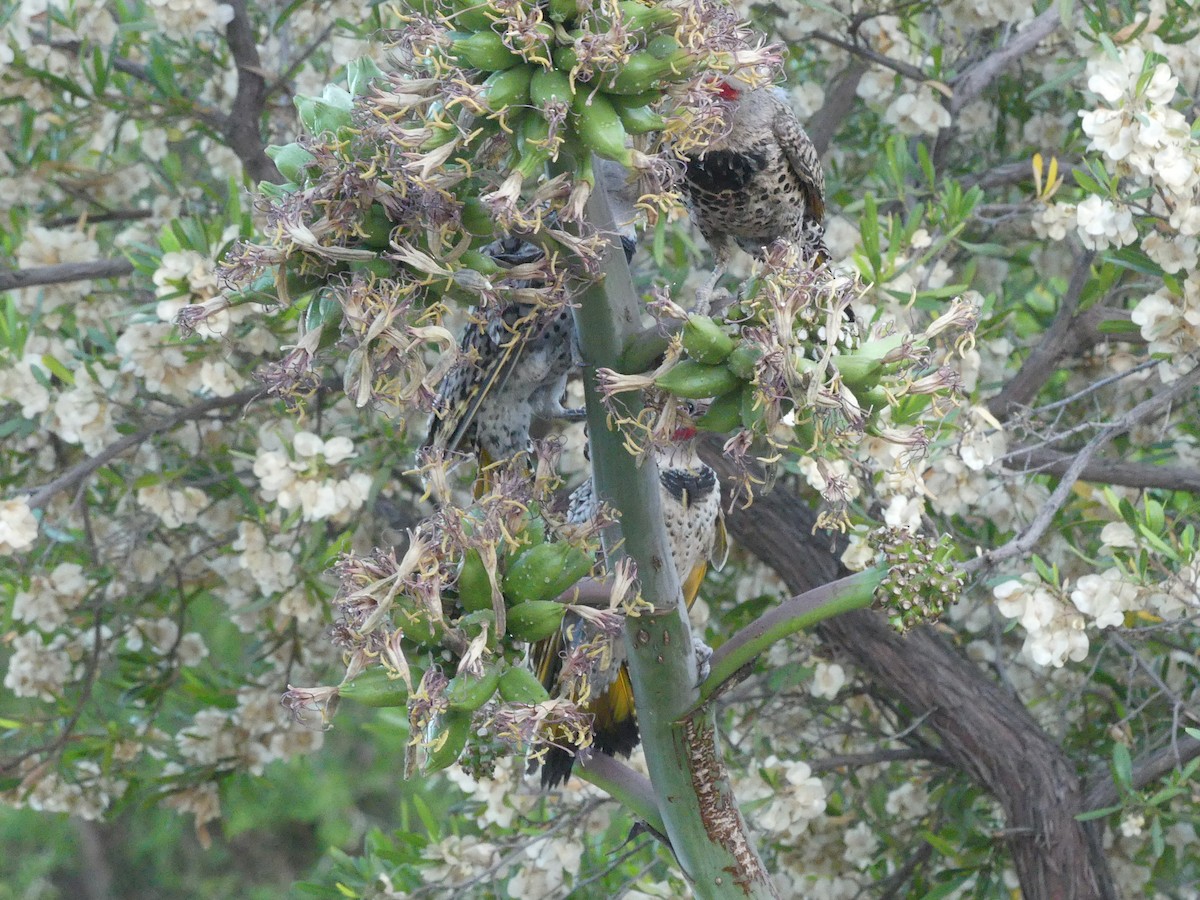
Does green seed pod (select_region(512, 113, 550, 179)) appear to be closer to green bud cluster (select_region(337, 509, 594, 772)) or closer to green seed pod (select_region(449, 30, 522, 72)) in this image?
green seed pod (select_region(449, 30, 522, 72))

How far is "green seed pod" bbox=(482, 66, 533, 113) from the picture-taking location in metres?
1.00

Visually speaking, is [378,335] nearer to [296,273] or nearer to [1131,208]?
[296,273]

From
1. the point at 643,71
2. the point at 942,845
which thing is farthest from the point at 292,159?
the point at 942,845

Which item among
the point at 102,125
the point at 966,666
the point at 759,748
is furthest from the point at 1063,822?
the point at 102,125

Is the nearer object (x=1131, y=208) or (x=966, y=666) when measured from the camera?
(x=1131, y=208)

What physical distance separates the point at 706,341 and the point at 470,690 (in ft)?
1.12

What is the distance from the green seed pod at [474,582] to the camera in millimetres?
1084

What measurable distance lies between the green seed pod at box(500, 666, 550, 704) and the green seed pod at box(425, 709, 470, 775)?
37 mm

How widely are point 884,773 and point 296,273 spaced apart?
2.10 meters

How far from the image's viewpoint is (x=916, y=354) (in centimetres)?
111

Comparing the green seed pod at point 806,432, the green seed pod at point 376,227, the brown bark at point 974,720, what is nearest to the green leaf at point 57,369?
the brown bark at point 974,720

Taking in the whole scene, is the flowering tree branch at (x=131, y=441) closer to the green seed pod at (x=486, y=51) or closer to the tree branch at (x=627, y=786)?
the tree branch at (x=627, y=786)

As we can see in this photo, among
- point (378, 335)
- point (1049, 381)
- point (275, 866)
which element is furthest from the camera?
point (275, 866)

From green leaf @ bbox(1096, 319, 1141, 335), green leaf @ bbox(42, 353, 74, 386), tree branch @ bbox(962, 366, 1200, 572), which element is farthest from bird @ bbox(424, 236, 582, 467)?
green leaf @ bbox(1096, 319, 1141, 335)
